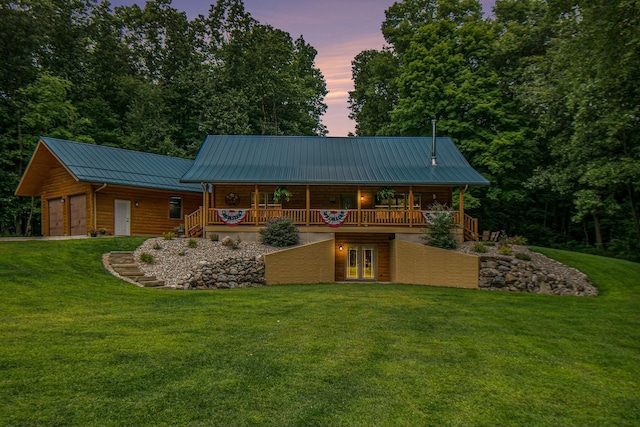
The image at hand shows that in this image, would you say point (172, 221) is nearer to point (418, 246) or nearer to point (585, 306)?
point (418, 246)

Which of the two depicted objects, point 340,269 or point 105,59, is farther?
point 105,59

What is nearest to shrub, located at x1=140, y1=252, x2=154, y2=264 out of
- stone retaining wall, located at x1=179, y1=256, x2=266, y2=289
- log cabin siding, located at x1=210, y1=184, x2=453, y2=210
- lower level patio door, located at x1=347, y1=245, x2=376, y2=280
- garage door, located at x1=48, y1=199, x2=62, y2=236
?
stone retaining wall, located at x1=179, y1=256, x2=266, y2=289

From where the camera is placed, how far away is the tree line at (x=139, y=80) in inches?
955

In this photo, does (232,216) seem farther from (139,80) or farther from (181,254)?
(139,80)

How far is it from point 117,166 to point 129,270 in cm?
918

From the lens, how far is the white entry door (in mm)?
19812

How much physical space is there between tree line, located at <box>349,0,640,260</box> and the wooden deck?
6.31 m

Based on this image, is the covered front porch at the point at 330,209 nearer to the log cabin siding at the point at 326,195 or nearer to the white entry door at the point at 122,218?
the log cabin siding at the point at 326,195

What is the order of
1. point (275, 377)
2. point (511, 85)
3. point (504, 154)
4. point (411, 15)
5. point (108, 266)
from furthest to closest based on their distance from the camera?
point (411, 15) < point (511, 85) < point (504, 154) < point (108, 266) < point (275, 377)

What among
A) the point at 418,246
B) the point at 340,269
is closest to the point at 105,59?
the point at 340,269

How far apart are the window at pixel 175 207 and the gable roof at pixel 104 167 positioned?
1025mm

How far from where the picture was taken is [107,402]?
13.2 feet

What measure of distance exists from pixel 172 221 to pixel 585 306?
66.1ft

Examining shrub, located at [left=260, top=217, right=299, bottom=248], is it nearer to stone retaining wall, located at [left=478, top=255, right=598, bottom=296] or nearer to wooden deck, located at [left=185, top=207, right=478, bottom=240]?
wooden deck, located at [left=185, top=207, right=478, bottom=240]
